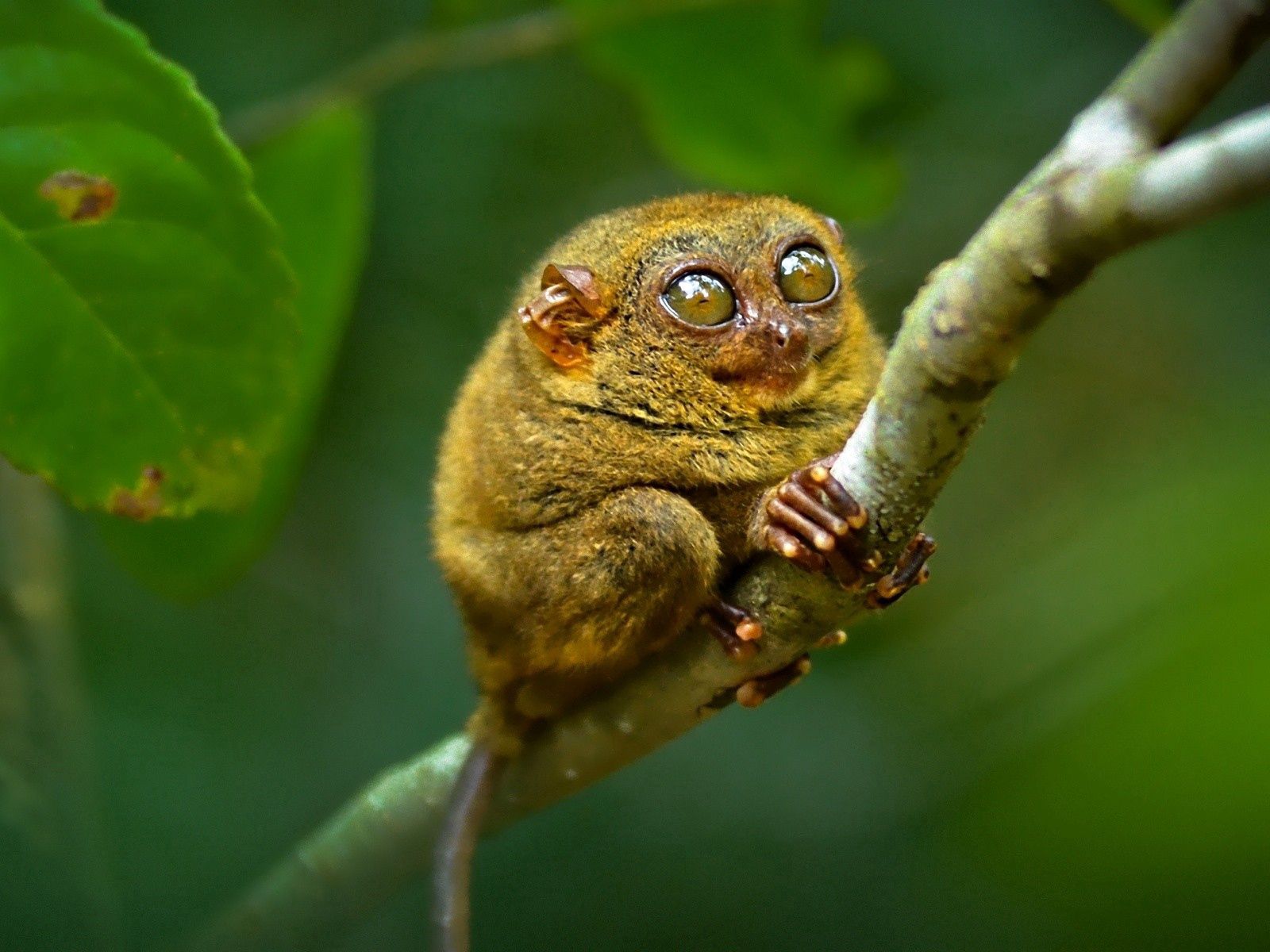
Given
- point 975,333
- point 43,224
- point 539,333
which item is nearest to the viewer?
point 975,333

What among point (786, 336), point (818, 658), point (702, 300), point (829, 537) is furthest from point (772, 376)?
point (818, 658)

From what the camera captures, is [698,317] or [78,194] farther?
[698,317]

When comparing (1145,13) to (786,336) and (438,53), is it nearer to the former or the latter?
(786,336)

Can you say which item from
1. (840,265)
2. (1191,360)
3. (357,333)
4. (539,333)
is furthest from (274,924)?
(1191,360)

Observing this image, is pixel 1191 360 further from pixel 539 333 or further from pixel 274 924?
pixel 274 924

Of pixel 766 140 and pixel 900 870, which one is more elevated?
pixel 766 140

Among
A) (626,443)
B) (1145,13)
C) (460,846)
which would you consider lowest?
(460,846)

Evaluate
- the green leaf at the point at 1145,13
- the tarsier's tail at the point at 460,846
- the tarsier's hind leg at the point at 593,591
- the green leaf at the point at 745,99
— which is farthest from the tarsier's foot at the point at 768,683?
the green leaf at the point at 745,99
